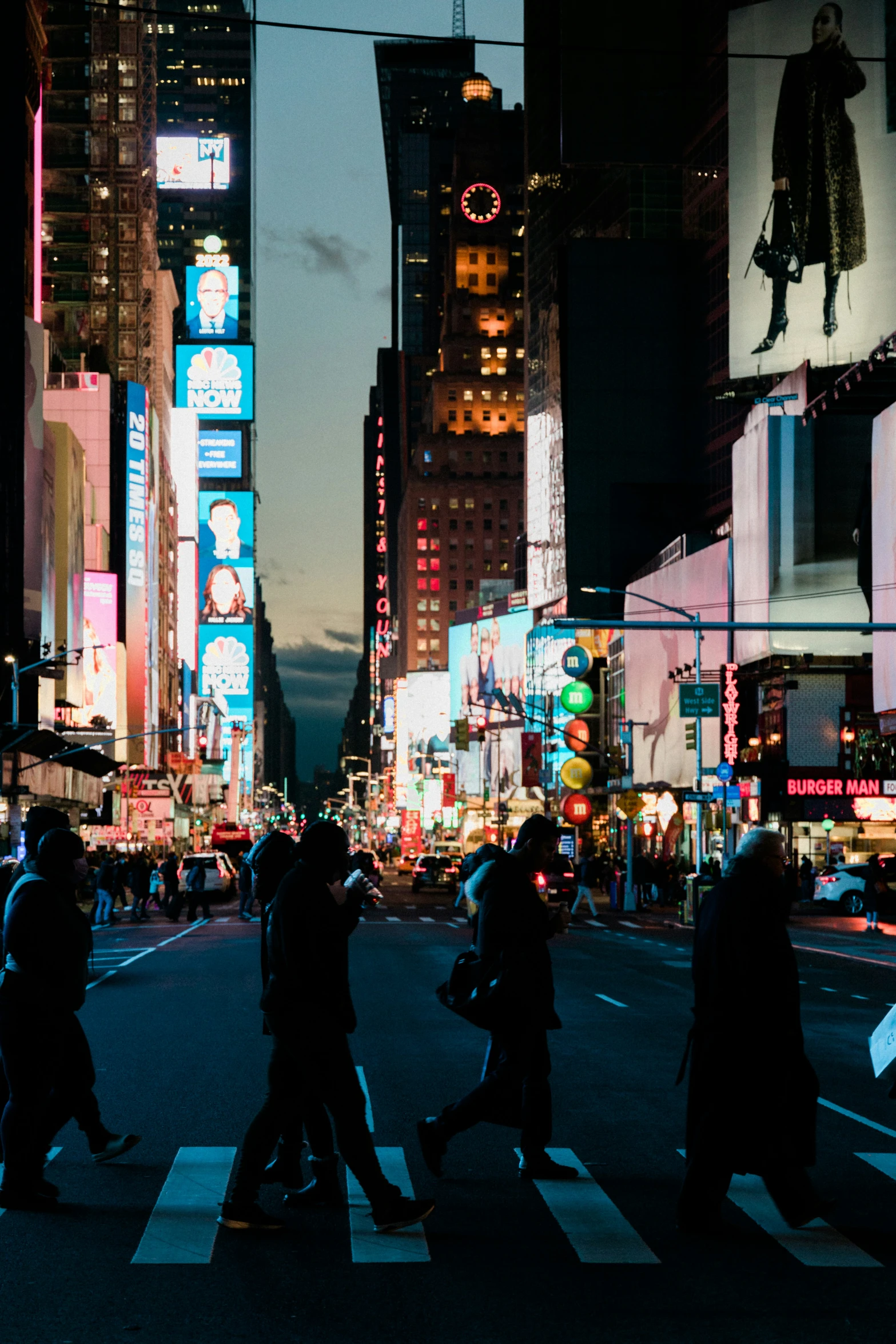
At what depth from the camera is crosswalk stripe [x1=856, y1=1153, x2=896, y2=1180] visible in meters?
9.90

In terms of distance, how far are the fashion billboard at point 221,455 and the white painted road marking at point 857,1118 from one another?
17107cm

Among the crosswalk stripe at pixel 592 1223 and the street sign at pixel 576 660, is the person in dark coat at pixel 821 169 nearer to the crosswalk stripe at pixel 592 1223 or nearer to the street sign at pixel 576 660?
the street sign at pixel 576 660

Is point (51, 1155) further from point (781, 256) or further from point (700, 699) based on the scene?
point (781, 256)

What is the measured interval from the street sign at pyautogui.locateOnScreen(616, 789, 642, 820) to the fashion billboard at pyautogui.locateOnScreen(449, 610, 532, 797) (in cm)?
7381

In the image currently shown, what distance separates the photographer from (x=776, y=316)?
280 feet

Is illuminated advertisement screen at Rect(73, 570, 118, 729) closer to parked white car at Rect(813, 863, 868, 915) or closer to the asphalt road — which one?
parked white car at Rect(813, 863, 868, 915)

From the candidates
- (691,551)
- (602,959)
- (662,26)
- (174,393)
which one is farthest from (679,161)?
(602,959)

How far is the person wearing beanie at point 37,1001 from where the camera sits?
8.77m

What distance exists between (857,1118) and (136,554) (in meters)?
97.5

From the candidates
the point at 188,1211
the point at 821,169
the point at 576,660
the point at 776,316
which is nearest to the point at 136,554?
the point at 576,660

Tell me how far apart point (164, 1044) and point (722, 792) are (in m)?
34.9

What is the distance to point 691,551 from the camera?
8712 centimetres

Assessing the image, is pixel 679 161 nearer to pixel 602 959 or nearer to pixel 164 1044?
pixel 602 959

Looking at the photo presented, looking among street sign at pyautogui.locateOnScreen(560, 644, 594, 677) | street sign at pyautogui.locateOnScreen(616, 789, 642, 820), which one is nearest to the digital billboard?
street sign at pyautogui.locateOnScreen(560, 644, 594, 677)
